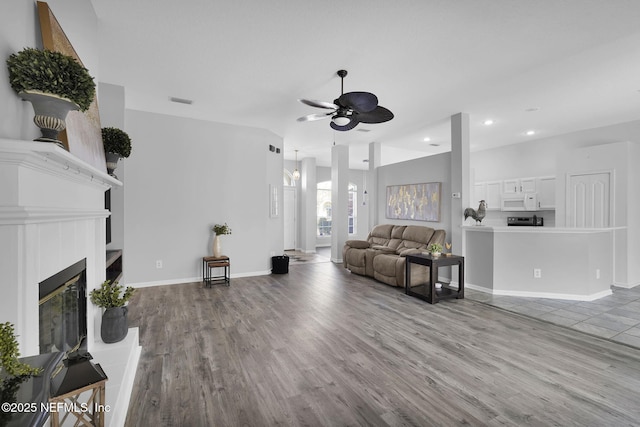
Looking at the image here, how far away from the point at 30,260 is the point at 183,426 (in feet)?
4.10

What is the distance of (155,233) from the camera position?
5109mm

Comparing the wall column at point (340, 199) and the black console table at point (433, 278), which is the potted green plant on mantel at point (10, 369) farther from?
the wall column at point (340, 199)

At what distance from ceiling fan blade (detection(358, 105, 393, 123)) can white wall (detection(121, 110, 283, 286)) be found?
9.94 ft

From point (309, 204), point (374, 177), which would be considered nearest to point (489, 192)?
point (374, 177)

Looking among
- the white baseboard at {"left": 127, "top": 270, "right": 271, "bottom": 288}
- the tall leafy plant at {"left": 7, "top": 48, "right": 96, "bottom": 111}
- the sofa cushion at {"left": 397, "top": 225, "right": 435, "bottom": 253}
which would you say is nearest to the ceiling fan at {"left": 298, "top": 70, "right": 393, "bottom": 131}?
the tall leafy plant at {"left": 7, "top": 48, "right": 96, "bottom": 111}

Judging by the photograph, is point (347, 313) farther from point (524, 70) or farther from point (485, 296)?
point (524, 70)

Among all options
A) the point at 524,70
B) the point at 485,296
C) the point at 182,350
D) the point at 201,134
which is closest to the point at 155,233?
the point at 201,134

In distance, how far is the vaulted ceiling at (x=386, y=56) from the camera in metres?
2.53

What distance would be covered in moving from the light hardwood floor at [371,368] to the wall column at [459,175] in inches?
52.1

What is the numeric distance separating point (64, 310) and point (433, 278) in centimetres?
392

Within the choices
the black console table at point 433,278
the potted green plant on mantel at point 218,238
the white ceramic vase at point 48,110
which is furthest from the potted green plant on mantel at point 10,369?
the potted green plant on mantel at point 218,238

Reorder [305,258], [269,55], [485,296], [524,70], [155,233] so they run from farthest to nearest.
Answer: [305,258]
[155,233]
[485,296]
[524,70]
[269,55]

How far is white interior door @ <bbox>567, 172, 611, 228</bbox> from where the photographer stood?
17.7 ft

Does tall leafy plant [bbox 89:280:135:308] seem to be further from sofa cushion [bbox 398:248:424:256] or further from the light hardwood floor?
sofa cushion [bbox 398:248:424:256]
